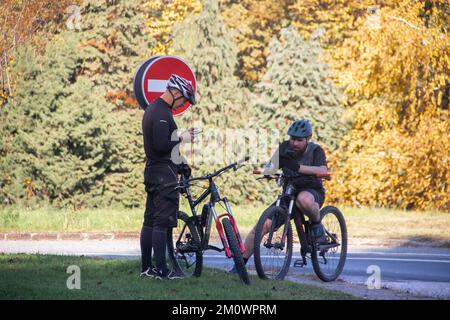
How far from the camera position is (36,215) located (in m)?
19.8

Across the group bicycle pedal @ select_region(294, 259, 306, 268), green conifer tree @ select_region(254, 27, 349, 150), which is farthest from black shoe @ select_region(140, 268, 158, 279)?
green conifer tree @ select_region(254, 27, 349, 150)

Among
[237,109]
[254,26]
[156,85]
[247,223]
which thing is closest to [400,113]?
[237,109]

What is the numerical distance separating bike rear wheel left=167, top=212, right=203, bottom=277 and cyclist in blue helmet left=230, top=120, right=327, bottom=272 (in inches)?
20.5

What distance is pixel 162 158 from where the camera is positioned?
9.66m

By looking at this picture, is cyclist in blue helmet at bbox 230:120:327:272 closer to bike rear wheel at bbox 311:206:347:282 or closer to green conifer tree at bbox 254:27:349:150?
bike rear wheel at bbox 311:206:347:282

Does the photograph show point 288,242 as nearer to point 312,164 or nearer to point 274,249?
point 274,249

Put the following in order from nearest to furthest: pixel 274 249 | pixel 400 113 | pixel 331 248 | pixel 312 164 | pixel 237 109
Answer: pixel 274 249, pixel 312 164, pixel 331 248, pixel 400 113, pixel 237 109

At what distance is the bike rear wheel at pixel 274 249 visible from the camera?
10.1 metres

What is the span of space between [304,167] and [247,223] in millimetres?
8552

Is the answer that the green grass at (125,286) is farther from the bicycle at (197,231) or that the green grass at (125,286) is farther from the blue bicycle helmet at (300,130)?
the blue bicycle helmet at (300,130)

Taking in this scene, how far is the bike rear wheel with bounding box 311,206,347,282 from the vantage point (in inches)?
424

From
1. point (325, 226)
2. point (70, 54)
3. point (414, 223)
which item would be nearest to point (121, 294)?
point (325, 226)

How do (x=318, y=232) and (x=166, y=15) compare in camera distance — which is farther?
(x=166, y=15)

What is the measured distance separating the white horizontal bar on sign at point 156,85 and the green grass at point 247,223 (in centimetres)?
671
